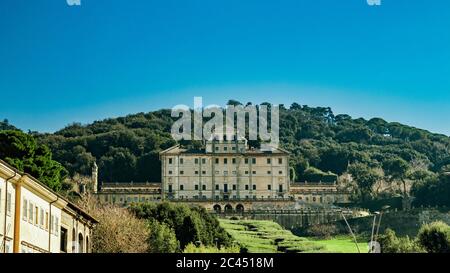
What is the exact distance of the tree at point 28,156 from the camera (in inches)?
1717

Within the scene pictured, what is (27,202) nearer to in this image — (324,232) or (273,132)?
(324,232)

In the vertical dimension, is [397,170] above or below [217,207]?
above

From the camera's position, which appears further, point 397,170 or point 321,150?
point 321,150

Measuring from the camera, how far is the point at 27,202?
67.2 feet

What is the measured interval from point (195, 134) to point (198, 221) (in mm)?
36965

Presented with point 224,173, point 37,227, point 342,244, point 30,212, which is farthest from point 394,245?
point 224,173

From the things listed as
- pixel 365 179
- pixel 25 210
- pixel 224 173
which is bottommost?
pixel 25 210

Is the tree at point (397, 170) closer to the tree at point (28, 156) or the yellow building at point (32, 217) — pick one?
the tree at point (28, 156)

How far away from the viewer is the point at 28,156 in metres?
44.9


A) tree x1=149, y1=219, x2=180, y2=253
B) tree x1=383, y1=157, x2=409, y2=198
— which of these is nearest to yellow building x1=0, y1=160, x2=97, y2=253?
tree x1=149, y1=219, x2=180, y2=253

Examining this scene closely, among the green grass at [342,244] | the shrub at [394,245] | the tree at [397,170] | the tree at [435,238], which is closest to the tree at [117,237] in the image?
the shrub at [394,245]

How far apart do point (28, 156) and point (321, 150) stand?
219ft

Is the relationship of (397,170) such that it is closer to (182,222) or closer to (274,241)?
(274,241)
